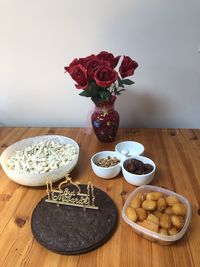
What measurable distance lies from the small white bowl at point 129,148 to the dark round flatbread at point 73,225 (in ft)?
0.94

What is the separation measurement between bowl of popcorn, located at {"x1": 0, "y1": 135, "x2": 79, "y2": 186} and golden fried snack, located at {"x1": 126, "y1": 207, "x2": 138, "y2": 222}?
0.28 meters

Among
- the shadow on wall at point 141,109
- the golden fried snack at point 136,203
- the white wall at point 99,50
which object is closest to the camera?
the golden fried snack at point 136,203

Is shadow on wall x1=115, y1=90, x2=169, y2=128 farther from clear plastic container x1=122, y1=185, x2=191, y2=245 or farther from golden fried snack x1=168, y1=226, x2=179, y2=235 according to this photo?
golden fried snack x1=168, y1=226, x2=179, y2=235

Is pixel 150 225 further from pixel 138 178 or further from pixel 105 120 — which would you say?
pixel 105 120

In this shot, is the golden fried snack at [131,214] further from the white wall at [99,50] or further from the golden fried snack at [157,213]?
the white wall at [99,50]

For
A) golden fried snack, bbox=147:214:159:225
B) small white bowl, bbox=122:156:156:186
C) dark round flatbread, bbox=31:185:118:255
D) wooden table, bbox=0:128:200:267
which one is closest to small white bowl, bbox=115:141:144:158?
wooden table, bbox=0:128:200:267

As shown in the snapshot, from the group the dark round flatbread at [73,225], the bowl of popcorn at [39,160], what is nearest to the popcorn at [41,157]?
the bowl of popcorn at [39,160]

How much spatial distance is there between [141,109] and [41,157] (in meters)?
0.62

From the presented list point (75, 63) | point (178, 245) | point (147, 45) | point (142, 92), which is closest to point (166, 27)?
point (147, 45)

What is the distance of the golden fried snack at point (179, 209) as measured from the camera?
73cm

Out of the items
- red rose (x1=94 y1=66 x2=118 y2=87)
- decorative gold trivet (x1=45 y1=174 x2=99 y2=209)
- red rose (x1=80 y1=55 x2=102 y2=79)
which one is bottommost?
decorative gold trivet (x1=45 y1=174 x2=99 y2=209)

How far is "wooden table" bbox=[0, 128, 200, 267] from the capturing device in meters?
0.67

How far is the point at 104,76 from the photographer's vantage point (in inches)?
A: 39.6

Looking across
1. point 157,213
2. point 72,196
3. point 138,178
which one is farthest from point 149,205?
point 72,196
